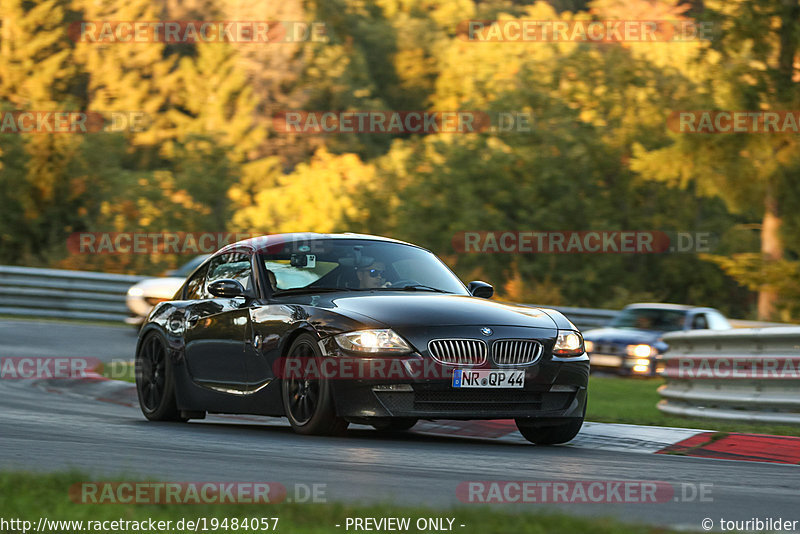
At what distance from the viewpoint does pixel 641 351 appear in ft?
75.0

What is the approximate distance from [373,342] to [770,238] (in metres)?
23.8

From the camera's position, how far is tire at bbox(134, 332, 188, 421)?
1114 cm

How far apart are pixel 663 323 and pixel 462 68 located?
114 ft

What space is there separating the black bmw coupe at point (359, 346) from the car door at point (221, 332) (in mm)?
13

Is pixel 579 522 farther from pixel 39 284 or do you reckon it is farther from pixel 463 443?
pixel 39 284

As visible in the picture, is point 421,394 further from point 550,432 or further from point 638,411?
point 638,411

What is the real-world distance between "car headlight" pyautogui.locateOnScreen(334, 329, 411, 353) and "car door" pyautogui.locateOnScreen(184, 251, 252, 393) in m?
1.37

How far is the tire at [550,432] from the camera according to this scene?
31.7ft
